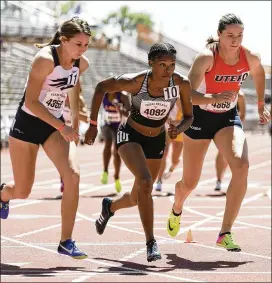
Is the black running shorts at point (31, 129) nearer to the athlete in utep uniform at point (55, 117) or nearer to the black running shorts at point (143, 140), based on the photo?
the athlete in utep uniform at point (55, 117)

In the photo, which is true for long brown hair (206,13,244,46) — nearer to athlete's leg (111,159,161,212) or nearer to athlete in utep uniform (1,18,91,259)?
athlete in utep uniform (1,18,91,259)

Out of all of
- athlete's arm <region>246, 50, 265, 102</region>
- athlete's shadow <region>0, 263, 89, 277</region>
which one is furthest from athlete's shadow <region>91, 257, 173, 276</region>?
athlete's arm <region>246, 50, 265, 102</region>

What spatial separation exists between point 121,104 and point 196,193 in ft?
22.0

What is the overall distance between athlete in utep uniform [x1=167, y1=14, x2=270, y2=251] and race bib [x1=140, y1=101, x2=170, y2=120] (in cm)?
27

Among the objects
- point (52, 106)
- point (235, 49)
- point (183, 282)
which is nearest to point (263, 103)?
point (235, 49)

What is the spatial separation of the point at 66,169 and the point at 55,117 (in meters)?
0.57

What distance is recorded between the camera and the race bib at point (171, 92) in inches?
339

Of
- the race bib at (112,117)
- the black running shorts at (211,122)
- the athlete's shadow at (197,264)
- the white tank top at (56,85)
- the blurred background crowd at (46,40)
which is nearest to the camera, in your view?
the white tank top at (56,85)

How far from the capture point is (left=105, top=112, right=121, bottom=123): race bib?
1998 centimetres

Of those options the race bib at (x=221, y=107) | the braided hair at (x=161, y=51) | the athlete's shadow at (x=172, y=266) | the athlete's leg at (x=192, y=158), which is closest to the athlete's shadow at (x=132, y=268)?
the athlete's shadow at (x=172, y=266)

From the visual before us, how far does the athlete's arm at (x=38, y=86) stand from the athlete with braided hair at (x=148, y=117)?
0.42m

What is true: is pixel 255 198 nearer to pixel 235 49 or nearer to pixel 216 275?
pixel 216 275

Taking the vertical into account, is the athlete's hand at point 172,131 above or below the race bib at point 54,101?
below

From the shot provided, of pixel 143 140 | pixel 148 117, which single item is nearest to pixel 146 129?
pixel 143 140
